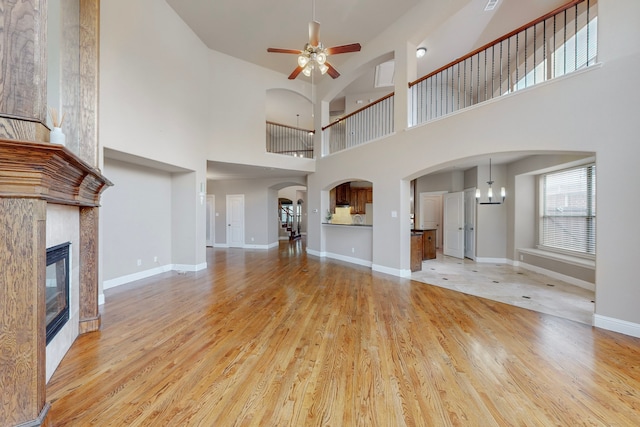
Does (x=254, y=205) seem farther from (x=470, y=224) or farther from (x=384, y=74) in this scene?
(x=470, y=224)

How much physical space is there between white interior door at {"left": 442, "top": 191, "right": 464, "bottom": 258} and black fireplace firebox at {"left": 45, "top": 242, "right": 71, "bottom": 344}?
8108mm

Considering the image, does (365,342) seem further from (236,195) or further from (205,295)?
(236,195)

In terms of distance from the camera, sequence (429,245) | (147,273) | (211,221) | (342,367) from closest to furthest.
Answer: (342,367), (147,273), (429,245), (211,221)

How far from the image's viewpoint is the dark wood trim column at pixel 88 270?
2.56m

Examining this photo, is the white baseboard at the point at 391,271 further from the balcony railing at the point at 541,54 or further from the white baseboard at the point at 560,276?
the balcony railing at the point at 541,54

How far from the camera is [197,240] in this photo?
546 centimetres

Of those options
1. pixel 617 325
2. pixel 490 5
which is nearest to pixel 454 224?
pixel 617 325

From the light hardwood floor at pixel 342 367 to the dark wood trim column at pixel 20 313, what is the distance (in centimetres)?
23

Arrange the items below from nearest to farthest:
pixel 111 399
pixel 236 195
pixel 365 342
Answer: pixel 111 399, pixel 365 342, pixel 236 195

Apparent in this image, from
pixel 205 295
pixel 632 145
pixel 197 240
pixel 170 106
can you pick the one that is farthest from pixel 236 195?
pixel 632 145

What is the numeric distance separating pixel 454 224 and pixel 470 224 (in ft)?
1.64

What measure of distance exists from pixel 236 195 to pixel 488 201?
7.90 metres

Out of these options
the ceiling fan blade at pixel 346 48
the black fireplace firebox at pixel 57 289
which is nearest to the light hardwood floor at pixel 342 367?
the black fireplace firebox at pixel 57 289

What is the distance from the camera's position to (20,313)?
53.6 inches
